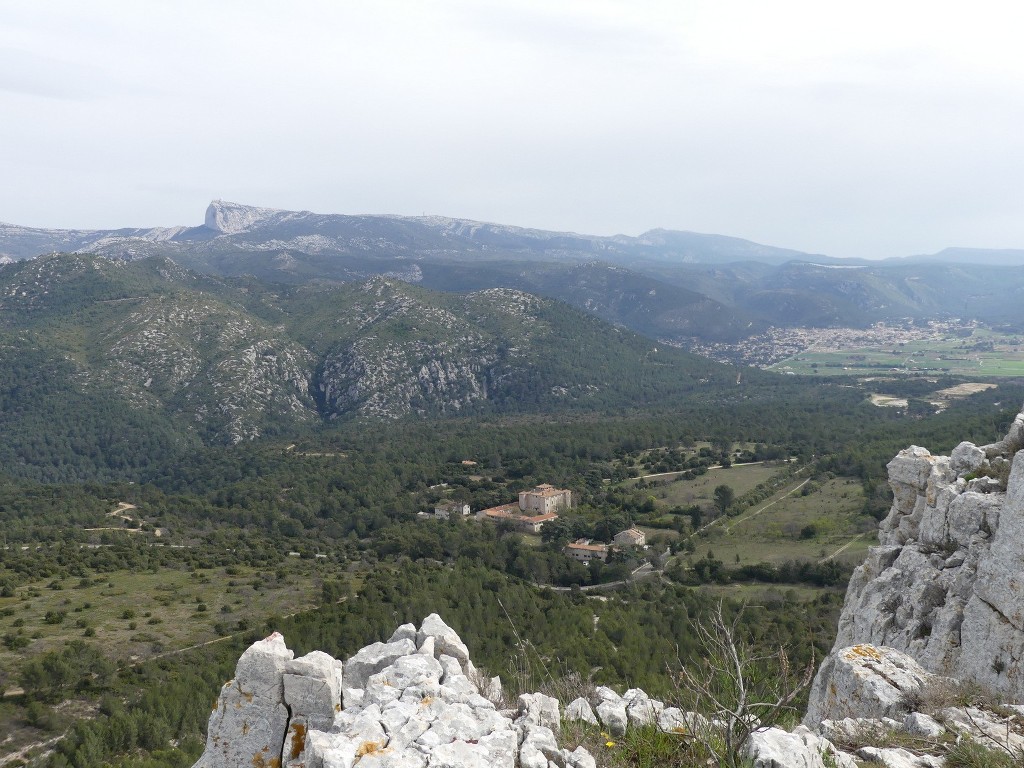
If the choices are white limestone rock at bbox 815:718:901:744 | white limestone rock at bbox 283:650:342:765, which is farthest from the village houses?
white limestone rock at bbox 283:650:342:765

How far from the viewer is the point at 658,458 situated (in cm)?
9656

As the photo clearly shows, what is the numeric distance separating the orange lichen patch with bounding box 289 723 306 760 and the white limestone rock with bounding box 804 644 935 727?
8.99 metres

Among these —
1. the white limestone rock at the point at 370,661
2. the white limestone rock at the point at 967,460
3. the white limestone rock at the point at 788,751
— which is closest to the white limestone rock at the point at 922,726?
the white limestone rock at the point at 788,751

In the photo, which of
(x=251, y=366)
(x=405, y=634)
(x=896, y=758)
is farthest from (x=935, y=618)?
(x=251, y=366)

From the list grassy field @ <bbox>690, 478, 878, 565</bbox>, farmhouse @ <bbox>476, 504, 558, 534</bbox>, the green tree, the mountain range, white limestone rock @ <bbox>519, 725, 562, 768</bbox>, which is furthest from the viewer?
the mountain range

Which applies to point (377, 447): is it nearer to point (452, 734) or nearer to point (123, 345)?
point (123, 345)

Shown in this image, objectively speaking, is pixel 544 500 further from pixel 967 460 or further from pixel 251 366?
pixel 251 366

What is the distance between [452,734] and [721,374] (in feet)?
624

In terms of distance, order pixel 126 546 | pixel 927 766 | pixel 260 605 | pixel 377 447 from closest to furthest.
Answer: pixel 927 766, pixel 260 605, pixel 126 546, pixel 377 447

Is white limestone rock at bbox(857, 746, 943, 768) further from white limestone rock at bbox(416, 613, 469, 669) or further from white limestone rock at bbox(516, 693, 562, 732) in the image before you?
white limestone rock at bbox(416, 613, 469, 669)

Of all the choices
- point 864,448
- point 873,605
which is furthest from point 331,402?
point 873,605

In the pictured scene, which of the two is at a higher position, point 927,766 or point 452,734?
point 452,734

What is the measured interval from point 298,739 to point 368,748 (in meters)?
1.17

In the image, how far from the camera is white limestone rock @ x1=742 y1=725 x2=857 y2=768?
27.8ft
